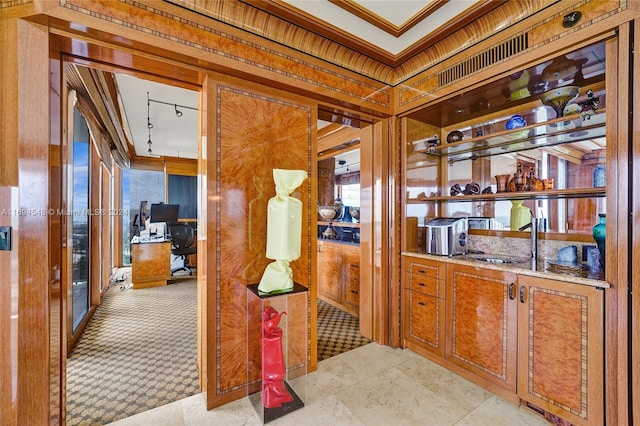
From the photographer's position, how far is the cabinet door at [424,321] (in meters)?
2.51

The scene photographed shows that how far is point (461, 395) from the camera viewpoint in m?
2.11

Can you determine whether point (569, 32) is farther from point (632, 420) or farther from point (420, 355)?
point (420, 355)

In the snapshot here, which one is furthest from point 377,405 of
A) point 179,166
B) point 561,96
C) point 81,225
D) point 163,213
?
point 179,166

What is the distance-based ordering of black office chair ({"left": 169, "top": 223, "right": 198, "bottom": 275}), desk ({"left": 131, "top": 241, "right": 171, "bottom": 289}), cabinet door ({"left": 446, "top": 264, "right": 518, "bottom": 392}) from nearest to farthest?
cabinet door ({"left": 446, "top": 264, "right": 518, "bottom": 392}), desk ({"left": 131, "top": 241, "right": 171, "bottom": 289}), black office chair ({"left": 169, "top": 223, "right": 198, "bottom": 275})

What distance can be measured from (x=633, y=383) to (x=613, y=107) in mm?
1558

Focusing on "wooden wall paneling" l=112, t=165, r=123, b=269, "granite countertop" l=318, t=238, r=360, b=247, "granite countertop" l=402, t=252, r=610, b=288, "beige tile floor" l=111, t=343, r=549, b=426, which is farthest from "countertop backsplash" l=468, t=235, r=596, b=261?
"wooden wall paneling" l=112, t=165, r=123, b=269

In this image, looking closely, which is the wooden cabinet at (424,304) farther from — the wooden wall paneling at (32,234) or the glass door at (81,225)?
the glass door at (81,225)

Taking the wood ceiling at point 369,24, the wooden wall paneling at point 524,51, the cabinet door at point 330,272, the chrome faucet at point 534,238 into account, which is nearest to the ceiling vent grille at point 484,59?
the wooden wall paneling at point 524,51

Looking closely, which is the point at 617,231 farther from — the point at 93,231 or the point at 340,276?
the point at 93,231

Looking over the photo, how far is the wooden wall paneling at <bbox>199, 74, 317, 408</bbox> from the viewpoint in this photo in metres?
1.97

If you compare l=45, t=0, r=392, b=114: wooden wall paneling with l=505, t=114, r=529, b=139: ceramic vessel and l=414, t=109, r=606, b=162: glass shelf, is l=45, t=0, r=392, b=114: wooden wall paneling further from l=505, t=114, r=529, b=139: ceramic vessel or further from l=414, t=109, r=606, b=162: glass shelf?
l=505, t=114, r=529, b=139: ceramic vessel

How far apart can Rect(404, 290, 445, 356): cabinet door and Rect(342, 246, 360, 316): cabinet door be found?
0.94 meters

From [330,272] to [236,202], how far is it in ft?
8.32

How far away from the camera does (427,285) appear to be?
2619 millimetres
